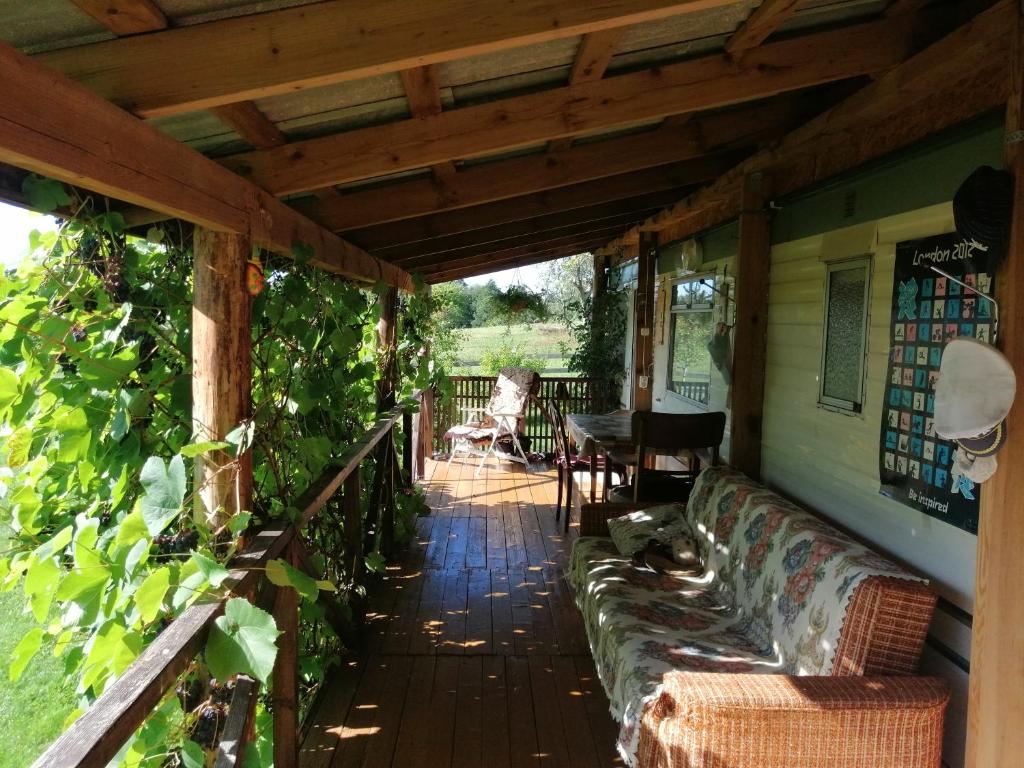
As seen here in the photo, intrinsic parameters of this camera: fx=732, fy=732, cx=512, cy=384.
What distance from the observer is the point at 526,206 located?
13.1ft

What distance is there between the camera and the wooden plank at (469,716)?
251cm

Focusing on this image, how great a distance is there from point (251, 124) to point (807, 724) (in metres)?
A: 2.02

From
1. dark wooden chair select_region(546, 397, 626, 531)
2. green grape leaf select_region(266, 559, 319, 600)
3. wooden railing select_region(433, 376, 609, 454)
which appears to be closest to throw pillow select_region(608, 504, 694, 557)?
dark wooden chair select_region(546, 397, 626, 531)

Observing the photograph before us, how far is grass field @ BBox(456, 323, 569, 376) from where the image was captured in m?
13.4

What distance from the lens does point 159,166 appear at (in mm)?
1505

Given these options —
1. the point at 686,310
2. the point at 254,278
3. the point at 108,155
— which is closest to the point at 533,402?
the point at 686,310

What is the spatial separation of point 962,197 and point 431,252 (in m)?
3.74

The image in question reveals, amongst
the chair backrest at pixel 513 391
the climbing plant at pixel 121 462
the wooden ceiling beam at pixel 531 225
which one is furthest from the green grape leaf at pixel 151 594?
the chair backrest at pixel 513 391

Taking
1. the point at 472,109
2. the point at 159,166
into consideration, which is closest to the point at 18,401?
the point at 159,166

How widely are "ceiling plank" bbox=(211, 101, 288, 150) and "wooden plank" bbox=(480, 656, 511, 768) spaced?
6.86 ft

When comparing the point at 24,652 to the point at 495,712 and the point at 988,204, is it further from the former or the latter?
the point at 988,204

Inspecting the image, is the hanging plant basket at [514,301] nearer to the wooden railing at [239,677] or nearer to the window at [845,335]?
the wooden railing at [239,677]

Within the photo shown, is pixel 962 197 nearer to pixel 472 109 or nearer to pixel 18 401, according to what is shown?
pixel 472 109

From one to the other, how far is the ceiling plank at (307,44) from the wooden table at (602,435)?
2906 millimetres
